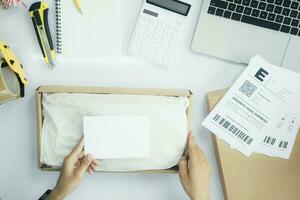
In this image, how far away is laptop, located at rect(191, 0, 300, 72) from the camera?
910 mm

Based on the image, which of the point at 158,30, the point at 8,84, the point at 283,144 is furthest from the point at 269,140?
the point at 8,84

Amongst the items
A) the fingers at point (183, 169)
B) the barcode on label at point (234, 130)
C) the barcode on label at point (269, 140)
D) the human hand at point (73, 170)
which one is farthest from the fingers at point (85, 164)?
the barcode on label at point (269, 140)

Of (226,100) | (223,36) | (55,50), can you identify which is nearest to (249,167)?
(226,100)

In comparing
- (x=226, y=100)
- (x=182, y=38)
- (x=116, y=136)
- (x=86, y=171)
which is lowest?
(x=86, y=171)

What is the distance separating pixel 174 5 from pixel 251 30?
19cm

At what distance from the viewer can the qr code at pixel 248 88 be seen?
37.3 inches

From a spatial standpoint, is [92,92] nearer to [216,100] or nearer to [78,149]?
[78,149]

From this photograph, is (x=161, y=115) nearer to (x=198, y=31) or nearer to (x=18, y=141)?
(x=198, y=31)

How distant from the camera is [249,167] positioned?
37.5 inches

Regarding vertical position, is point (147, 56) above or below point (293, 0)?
below

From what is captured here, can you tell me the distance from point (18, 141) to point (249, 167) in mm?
571

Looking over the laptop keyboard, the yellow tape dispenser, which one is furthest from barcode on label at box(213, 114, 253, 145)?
the yellow tape dispenser

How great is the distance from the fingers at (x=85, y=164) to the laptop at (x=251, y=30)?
354 mm

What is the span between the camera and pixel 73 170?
91 cm
